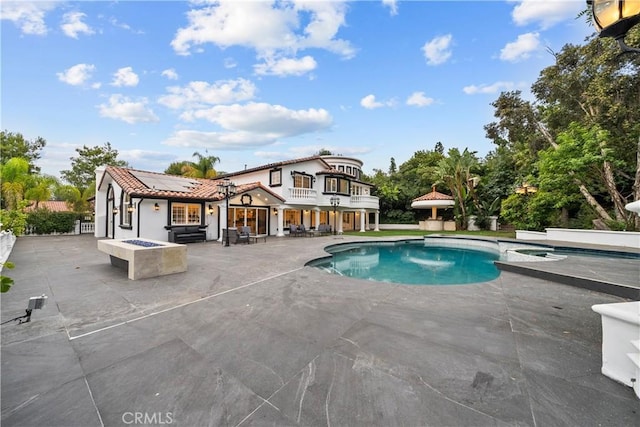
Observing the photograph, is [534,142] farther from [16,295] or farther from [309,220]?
[16,295]

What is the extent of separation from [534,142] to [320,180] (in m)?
16.2

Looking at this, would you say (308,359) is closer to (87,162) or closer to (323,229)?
(323,229)

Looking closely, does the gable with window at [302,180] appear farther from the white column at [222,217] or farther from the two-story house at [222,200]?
the white column at [222,217]

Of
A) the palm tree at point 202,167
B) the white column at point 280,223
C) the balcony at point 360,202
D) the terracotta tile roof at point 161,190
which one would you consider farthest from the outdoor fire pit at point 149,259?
the palm tree at point 202,167

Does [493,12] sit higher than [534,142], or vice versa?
[493,12]

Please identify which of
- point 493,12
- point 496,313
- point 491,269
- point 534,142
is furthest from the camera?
point 534,142

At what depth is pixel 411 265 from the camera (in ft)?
34.0

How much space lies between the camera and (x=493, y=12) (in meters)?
10.1

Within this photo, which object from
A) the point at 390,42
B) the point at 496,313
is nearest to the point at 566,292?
the point at 496,313

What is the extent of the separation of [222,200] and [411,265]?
1160 cm

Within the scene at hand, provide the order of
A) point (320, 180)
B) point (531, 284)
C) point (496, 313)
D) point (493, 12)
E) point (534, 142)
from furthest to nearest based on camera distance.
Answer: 1. point (320, 180)
2. point (534, 142)
3. point (493, 12)
4. point (531, 284)
5. point (496, 313)

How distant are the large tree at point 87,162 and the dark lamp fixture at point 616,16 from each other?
43.2 metres

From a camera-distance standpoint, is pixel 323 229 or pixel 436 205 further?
pixel 436 205

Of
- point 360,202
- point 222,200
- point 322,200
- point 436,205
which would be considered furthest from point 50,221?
point 436,205
